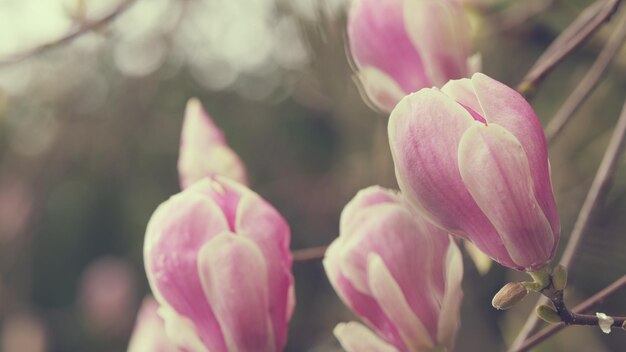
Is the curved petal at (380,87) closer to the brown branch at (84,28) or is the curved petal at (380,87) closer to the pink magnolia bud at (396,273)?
the pink magnolia bud at (396,273)

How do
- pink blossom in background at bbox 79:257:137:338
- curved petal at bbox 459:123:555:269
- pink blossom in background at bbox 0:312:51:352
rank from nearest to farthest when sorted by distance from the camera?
1. curved petal at bbox 459:123:555:269
2. pink blossom in background at bbox 0:312:51:352
3. pink blossom in background at bbox 79:257:137:338

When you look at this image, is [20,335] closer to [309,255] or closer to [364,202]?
[309,255]

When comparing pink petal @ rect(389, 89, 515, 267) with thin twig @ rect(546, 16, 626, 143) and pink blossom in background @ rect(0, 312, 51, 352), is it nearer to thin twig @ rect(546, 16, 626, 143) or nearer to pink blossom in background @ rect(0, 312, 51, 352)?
thin twig @ rect(546, 16, 626, 143)

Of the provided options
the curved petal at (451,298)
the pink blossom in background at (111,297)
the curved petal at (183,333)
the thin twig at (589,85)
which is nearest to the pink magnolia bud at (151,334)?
the curved petal at (183,333)

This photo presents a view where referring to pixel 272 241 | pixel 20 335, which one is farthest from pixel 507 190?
pixel 20 335

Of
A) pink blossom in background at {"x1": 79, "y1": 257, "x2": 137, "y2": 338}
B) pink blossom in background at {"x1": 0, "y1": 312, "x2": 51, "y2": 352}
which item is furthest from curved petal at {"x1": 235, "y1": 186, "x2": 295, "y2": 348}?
pink blossom in background at {"x1": 79, "y1": 257, "x2": 137, "y2": 338}

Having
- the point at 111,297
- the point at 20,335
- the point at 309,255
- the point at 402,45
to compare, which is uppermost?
the point at 402,45

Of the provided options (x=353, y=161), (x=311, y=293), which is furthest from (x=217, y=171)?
(x=311, y=293)
